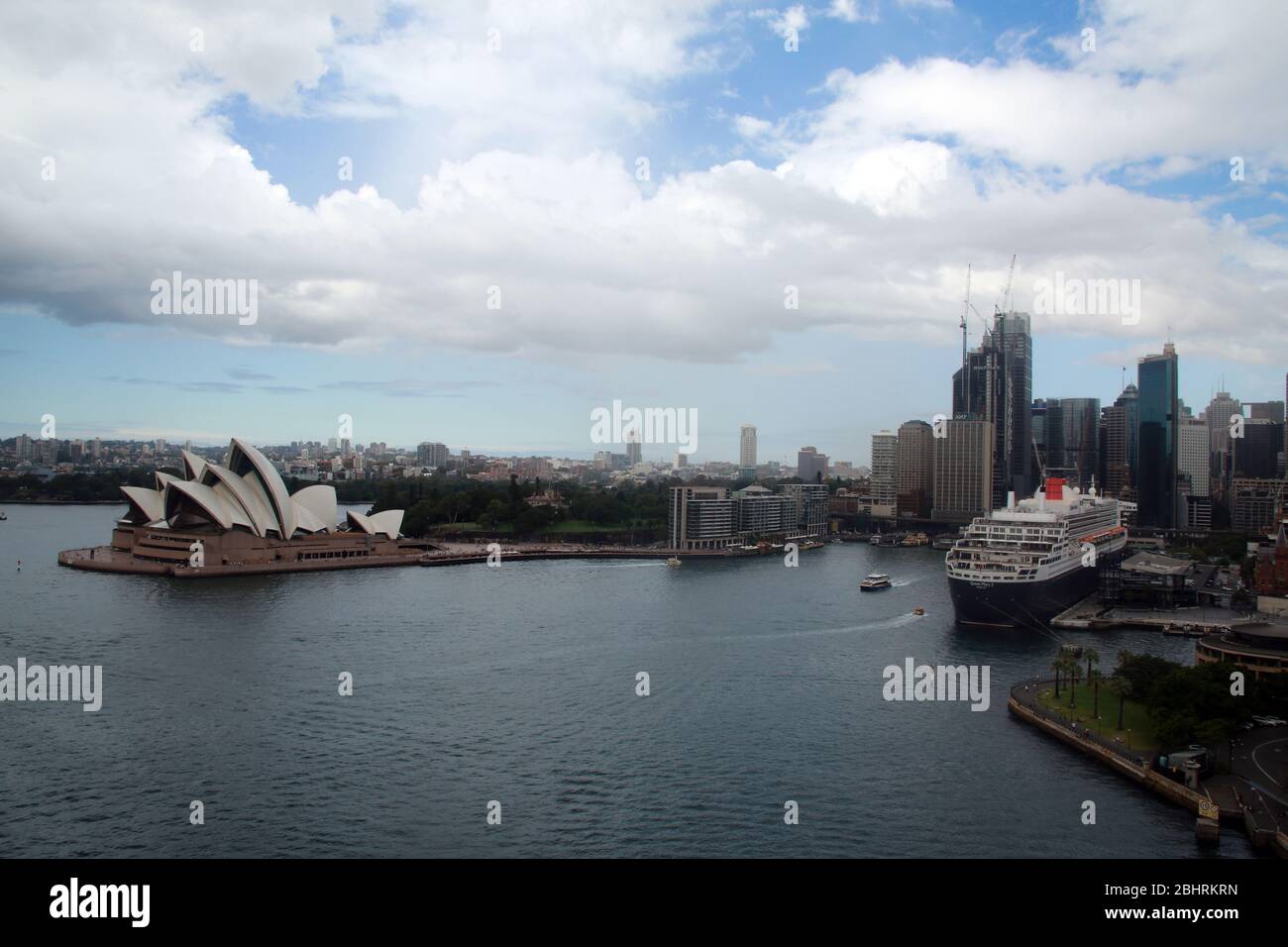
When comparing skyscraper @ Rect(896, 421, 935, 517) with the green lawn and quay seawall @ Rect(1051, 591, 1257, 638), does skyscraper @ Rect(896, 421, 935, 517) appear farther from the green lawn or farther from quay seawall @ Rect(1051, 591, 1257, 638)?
the green lawn

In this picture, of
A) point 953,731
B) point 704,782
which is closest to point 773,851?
point 704,782

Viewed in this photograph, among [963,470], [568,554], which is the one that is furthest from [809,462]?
[568,554]

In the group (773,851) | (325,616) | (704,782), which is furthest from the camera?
(325,616)

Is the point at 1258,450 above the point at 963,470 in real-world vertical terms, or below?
above

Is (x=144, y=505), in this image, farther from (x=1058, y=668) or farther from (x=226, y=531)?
(x=1058, y=668)
